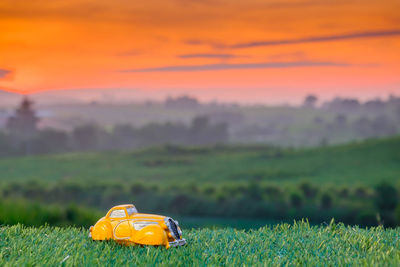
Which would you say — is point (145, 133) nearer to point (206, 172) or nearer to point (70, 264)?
point (206, 172)

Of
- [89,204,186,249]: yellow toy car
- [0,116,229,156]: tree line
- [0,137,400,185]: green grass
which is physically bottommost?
[0,137,400,185]: green grass

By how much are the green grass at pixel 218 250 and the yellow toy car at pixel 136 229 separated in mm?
177

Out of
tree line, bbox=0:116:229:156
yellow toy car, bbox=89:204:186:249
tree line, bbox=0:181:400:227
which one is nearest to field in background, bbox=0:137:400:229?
tree line, bbox=0:181:400:227

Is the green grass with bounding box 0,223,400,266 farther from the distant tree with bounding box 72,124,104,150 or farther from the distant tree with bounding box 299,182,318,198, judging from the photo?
the distant tree with bounding box 72,124,104,150

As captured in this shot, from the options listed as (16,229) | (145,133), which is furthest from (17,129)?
(16,229)

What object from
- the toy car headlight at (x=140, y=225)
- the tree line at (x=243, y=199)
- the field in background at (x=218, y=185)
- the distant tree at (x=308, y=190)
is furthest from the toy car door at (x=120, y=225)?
the distant tree at (x=308, y=190)

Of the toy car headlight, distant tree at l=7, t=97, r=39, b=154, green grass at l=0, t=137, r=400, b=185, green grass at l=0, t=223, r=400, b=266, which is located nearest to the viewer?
green grass at l=0, t=223, r=400, b=266

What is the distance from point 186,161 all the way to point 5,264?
239 ft

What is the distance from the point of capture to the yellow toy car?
7414 millimetres

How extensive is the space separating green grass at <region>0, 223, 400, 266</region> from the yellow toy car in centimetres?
18

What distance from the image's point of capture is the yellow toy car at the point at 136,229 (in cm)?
741

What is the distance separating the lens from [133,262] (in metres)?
7.33

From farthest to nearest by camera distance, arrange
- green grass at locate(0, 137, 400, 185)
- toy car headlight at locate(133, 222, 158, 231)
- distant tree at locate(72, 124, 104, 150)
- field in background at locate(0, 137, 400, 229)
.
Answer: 1. distant tree at locate(72, 124, 104, 150)
2. green grass at locate(0, 137, 400, 185)
3. field in background at locate(0, 137, 400, 229)
4. toy car headlight at locate(133, 222, 158, 231)

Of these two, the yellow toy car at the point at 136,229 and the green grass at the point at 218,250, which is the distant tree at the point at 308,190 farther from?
the yellow toy car at the point at 136,229
